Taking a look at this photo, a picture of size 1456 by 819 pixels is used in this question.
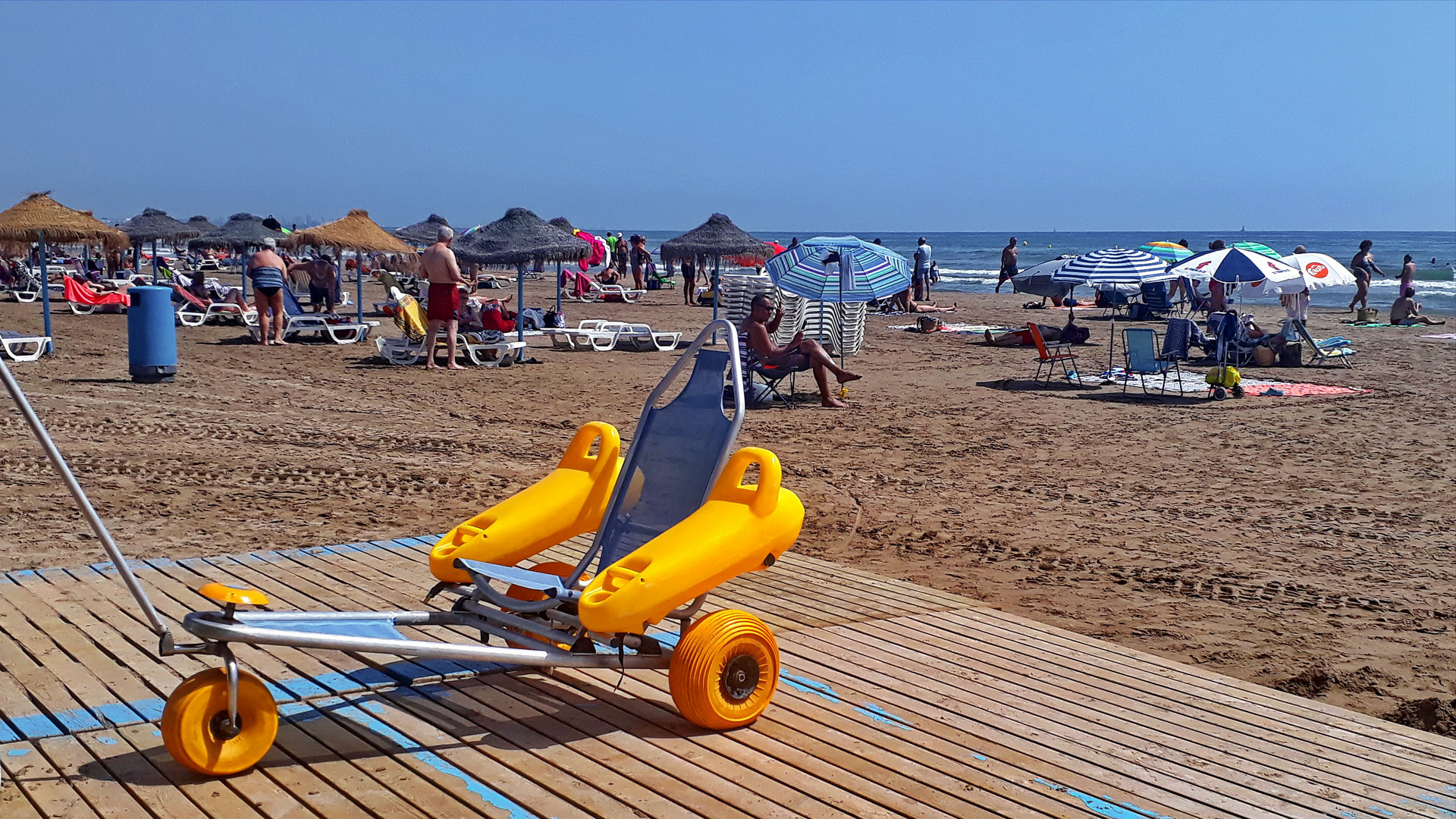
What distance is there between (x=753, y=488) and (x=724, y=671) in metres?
0.57

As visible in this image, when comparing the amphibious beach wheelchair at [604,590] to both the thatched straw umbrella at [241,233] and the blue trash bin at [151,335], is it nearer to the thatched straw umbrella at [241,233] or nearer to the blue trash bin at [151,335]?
the blue trash bin at [151,335]

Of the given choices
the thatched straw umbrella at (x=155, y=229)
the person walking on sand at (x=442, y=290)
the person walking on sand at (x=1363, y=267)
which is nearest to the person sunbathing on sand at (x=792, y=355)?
the person walking on sand at (x=442, y=290)

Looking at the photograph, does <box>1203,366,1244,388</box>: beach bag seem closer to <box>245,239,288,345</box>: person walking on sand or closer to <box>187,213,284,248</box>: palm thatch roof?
<box>245,239,288,345</box>: person walking on sand

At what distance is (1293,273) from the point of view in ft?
44.1

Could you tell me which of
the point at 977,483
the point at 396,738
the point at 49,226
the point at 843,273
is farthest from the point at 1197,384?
the point at 49,226

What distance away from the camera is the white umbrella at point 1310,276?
13406 mm

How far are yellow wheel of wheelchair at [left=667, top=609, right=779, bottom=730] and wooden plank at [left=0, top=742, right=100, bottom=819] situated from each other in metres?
1.49

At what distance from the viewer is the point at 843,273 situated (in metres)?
12.9

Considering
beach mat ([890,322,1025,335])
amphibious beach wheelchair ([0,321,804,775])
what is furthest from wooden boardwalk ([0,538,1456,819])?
beach mat ([890,322,1025,335])

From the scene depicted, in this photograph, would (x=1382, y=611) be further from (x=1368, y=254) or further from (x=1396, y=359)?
(x=1368, y=254)

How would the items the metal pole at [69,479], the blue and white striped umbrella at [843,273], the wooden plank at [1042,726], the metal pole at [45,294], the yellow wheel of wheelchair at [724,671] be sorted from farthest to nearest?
the metal pole at [45,294]
the blue and white striped umbrella at [843,273]
the yellow wheel of wheelchair at [724,671]
the wooden plank at [1042,726]
the metal pole at [69,479]

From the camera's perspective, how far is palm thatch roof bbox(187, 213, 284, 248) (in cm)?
2358

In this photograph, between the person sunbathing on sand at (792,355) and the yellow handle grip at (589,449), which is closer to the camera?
the yellow handle grip at (589,449)

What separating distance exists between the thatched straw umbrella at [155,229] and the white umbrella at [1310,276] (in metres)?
20.8
